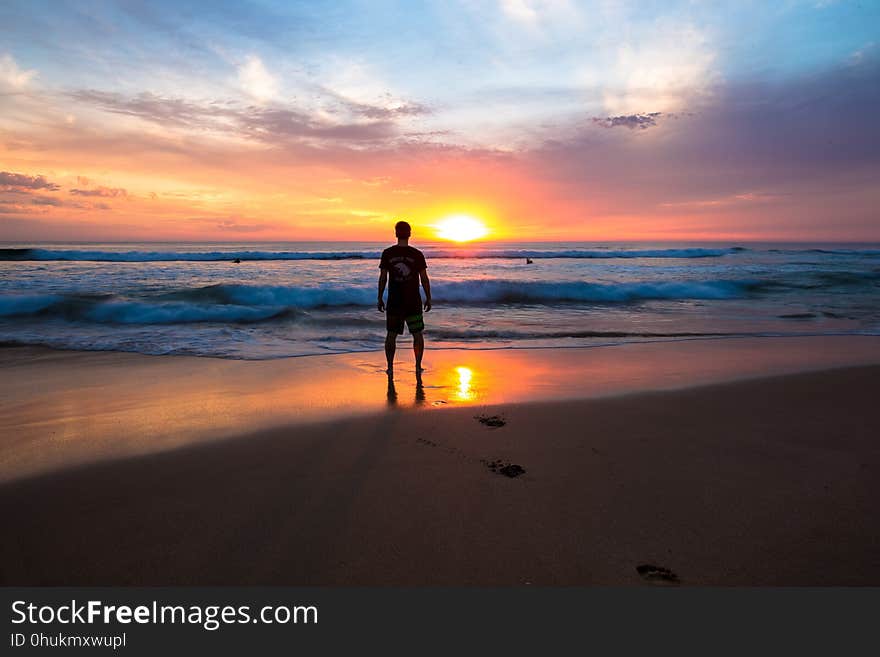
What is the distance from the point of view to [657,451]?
352 cm

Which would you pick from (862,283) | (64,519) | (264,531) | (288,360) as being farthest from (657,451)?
(862,283)

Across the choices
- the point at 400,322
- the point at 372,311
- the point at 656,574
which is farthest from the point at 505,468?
the point at 372,311

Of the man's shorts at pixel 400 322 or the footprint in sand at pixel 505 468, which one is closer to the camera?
the footprint in sand at pixel 505 468

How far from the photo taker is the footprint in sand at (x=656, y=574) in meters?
2.08

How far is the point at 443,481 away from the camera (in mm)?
3068

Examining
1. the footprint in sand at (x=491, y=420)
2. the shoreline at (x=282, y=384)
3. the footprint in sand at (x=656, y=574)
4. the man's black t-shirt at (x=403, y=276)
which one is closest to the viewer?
the footprint in sand at (x=656, y=574)

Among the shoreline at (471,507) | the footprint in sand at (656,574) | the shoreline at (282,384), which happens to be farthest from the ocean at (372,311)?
the footprint in sand at (656,574)

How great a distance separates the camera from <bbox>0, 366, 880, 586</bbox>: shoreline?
218 cm

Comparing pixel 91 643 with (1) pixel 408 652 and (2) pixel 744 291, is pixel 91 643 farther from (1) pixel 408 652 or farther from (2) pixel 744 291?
(2) pixel 744 291

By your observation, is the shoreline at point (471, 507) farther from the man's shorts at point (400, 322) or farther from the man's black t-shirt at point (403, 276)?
the man's black t-shirt at point (403, 276)

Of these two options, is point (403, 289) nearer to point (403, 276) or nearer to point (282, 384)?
point (403, 276)

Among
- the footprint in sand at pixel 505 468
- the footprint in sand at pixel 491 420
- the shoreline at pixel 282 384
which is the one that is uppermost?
the footprint in sand at pixel 505 468

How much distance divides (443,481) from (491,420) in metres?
1.31

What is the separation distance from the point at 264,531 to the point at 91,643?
77 cm
